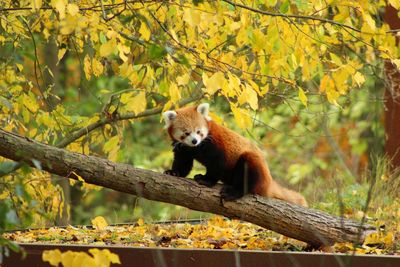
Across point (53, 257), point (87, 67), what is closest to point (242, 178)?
point (87, 67)

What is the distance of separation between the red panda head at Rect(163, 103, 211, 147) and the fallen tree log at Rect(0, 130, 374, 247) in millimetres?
792

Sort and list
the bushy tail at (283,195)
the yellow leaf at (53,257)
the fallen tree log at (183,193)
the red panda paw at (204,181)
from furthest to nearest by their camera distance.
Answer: the bushy tail at (283,195) → the red panda paw at (204,181) → the fallen tree log at (183,193) → the yellow leaf at (53,257)

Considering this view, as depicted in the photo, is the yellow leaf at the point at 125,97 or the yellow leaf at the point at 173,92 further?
the yellow leaf at the point at 125,97

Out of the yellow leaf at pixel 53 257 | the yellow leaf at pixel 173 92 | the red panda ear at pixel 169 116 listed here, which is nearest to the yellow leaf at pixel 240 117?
the yellow leaf at pixel 173 92

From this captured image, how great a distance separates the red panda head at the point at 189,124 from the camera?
19.4 ft

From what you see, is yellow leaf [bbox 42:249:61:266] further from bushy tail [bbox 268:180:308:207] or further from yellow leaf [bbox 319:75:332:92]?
yellow leaf [bbox 319:75:332:92]

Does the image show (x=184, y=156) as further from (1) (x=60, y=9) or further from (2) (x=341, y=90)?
(1) (x=60, y=9)

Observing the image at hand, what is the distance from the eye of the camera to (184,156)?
6.00 m

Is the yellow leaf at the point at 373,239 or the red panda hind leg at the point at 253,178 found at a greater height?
the red panda hind leg at the point at 253,178

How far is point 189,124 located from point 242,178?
0.69 metres

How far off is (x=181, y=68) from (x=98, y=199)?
11919mm

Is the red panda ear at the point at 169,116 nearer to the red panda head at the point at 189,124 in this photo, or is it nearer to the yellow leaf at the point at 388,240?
the red panda head at the point at 189,124

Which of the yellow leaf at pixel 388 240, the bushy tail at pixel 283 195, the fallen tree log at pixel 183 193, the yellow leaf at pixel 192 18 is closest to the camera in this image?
the yellow leaf at pixel 192 18

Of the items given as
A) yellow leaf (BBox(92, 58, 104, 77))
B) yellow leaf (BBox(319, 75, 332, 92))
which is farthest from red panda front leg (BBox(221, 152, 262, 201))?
yellow leaf (BBox(92, 58, 104, 77))
